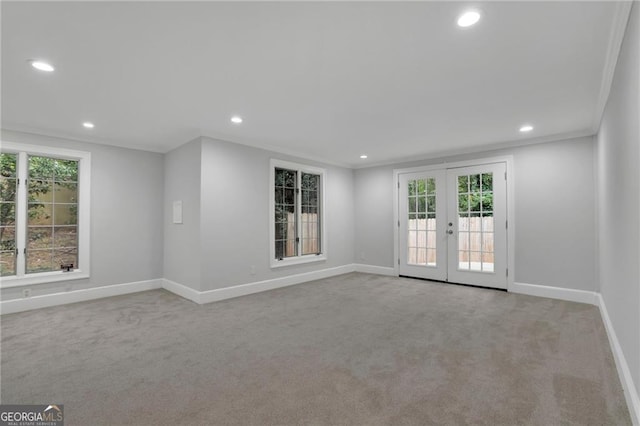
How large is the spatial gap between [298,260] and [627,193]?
4507mm

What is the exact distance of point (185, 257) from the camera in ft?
15.4

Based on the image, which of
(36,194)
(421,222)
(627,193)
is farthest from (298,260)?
(627,193)

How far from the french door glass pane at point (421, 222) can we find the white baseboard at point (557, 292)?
1.40m

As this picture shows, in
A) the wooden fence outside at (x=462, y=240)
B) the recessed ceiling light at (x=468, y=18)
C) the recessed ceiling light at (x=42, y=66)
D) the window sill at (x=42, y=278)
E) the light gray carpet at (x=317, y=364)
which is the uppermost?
the recessed ceiling light at (x=468, y=18)

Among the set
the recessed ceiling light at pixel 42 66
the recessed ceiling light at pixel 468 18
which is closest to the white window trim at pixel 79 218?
the recessed ceiling light at pixel 42 66

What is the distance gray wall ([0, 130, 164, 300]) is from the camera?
4637 mm

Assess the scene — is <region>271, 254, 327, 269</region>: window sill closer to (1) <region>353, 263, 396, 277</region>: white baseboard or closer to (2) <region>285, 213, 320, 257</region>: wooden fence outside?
(2) <region>285, 213, 320, 257</region>: wooden fence outside

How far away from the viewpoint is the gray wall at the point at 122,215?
4.64 metres

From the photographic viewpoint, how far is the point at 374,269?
662 cm

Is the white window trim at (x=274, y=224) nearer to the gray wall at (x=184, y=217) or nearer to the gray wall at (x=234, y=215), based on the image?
the gray wall at (x=234, y=215)

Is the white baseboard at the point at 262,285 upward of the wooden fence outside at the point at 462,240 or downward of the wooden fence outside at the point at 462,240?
downward

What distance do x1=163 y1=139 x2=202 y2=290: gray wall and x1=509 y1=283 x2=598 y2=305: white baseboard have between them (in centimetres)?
489

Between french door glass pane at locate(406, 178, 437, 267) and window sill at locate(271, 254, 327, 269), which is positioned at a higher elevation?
french door glass pane at locate(406, 178, 437, 267)

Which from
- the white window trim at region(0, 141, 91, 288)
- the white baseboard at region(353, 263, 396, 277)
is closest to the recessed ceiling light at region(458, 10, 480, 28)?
the white baseboard at region(353, 263, 396, 277)
